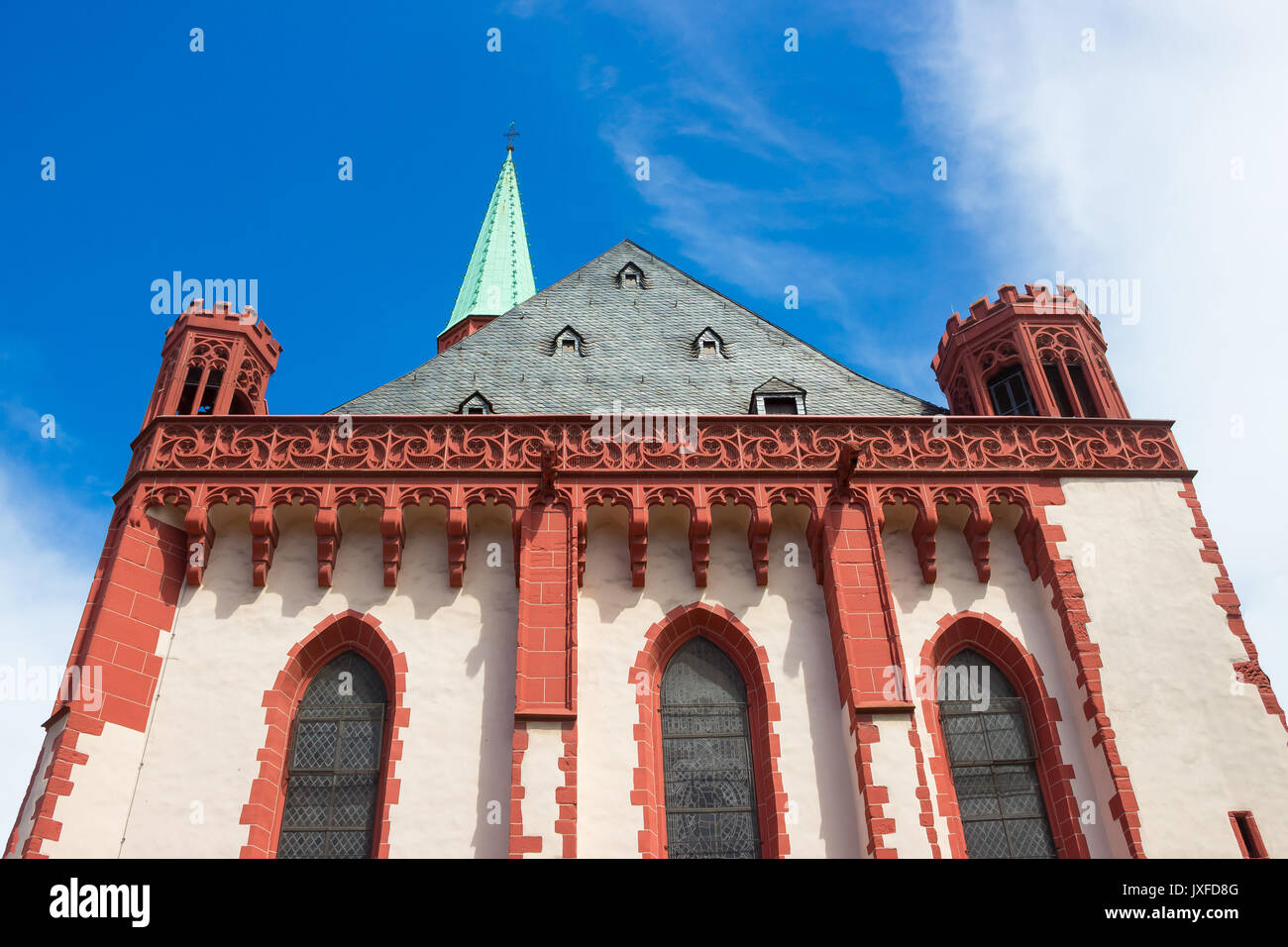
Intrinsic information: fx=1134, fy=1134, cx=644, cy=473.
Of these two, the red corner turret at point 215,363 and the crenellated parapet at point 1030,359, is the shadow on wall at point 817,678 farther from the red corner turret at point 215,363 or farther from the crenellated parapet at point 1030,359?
the red corner turret at point 215,363

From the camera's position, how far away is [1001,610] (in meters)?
14.6

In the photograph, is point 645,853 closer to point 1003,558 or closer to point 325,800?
point 325,800

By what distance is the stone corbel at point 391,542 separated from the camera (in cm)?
1446

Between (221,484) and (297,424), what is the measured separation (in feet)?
4.24

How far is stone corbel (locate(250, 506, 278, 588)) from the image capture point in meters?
14.5

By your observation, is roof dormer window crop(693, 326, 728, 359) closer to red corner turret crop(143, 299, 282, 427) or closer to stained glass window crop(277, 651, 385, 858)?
red corner turret crop(143, 299, 282, 427)

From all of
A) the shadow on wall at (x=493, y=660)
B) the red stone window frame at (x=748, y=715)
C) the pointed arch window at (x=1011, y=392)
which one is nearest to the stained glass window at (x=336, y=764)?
the shadow on wall at (x=493, y=660)

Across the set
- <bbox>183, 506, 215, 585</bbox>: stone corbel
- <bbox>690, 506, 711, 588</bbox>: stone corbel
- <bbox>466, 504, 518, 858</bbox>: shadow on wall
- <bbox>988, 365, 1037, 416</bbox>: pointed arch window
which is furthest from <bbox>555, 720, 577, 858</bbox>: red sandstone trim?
<bbox>988, 365, 1037, 416</bbox>: pointed arch window

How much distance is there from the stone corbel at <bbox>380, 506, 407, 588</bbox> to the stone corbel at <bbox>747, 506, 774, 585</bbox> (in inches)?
180

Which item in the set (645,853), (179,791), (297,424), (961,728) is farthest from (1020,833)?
(297,424)

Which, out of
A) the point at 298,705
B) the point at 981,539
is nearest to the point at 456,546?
the point at 298,705
